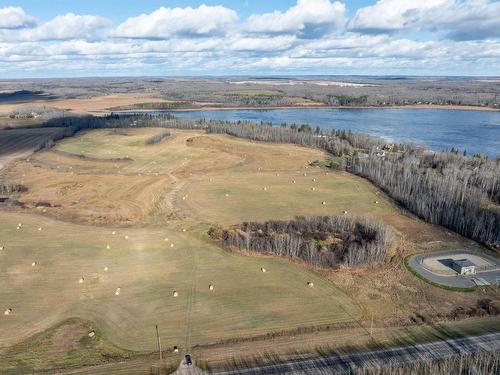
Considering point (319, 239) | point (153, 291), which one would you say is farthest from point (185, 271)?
point (319, 239)

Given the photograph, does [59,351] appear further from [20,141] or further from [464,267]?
[20,141]

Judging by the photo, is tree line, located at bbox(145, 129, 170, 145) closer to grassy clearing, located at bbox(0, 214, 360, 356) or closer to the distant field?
the distant field

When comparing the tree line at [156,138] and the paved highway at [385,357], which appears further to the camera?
the tree line at [156,138]

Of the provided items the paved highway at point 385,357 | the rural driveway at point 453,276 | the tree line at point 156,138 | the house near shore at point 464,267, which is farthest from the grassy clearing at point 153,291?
the tree line at point 156,138

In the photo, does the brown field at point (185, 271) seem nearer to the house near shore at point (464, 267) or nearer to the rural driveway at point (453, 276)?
the rural driveway at point (453, 276)

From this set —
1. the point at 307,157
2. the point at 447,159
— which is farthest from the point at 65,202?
the point at 447,159

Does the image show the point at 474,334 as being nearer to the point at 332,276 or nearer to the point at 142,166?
the point at 332,276
